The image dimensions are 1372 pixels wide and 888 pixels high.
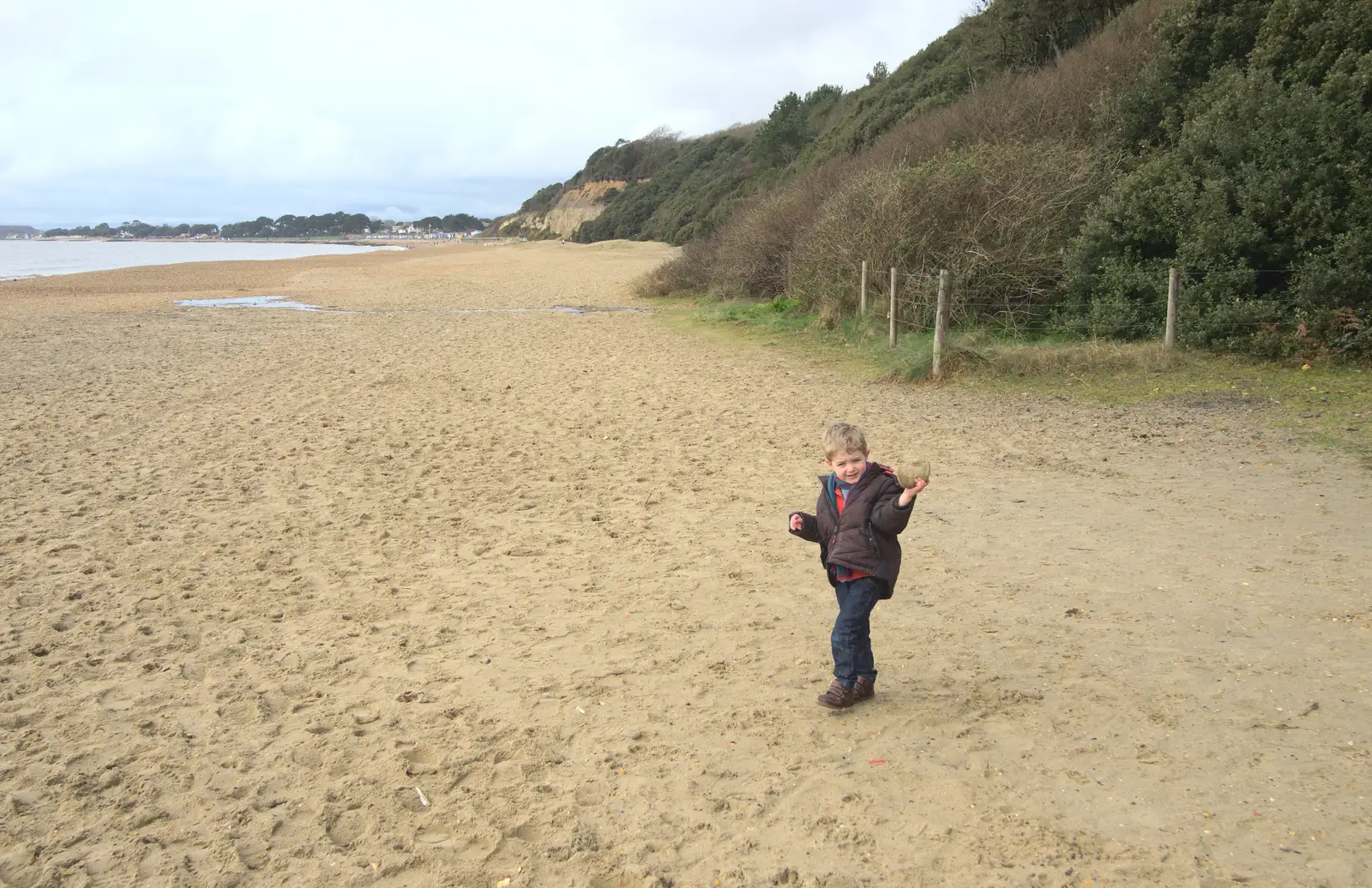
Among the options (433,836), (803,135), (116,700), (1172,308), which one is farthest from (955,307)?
(803,135)

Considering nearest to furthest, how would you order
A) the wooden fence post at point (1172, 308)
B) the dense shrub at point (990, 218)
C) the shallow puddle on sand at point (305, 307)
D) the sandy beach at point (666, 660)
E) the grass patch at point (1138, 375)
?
the sandy beach at point (666, 660), the grass patch at point (1138, 375), the wooden fence post at point (1172, 308), the dense shrub at point (990, 218), the shallow puddle on sand at point (305, 307)

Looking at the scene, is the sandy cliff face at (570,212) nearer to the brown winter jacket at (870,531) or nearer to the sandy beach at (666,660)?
the sandy beach at (666,660)

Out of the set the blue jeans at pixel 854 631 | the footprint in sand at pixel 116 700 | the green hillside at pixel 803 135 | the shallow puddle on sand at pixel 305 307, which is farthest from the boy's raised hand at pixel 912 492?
the green hillside at pixel 803 135

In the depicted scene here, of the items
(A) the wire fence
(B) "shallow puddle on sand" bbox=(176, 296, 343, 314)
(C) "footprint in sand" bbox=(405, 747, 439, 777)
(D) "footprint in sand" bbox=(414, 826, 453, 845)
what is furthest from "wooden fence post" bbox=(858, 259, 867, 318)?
(B) "shallow puddle on sand" bbox=(176, 296, 343, 314)

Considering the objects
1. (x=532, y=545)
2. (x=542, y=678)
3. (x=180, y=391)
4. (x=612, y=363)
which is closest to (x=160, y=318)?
(x=180, y=391)

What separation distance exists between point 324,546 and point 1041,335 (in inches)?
405

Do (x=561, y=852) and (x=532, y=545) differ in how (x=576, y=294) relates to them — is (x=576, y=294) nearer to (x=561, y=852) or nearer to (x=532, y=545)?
(x=532, y=545)

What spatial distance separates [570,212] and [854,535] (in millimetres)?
86673

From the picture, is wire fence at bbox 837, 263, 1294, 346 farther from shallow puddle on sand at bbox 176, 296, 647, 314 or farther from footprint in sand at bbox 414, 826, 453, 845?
footprint in sand at bbox 414, 826, 453, 845

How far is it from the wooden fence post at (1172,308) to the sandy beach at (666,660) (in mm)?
2035

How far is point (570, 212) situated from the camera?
86750mm

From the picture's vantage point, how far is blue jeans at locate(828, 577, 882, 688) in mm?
3586

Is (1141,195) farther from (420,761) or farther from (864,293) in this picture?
(420,761)

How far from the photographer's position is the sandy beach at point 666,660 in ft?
9.78
